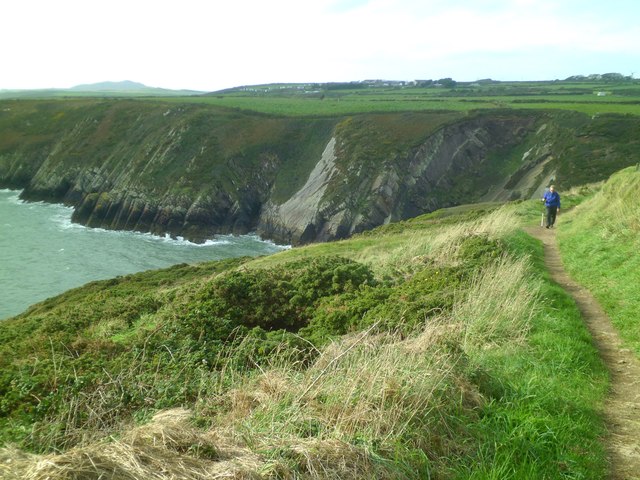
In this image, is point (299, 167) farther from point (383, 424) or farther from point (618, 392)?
point (383, 424)

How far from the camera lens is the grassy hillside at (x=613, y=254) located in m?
10.2

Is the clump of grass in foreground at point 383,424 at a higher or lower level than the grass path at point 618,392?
higher

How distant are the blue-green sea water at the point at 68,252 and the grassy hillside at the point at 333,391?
29.2 metres

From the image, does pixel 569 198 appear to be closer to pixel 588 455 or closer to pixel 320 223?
pixel 588 455

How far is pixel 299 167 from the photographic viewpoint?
71375mm

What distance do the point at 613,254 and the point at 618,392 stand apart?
7.47 meters

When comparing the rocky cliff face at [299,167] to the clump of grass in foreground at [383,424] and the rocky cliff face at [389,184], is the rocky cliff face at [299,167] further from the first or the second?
the clump of grass in foreground at [383,424]

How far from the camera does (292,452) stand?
4.50m

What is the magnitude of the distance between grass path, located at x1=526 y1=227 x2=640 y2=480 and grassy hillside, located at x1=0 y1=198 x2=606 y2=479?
21 centimetres

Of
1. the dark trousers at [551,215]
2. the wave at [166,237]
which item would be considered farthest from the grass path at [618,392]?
the wave at [166,237]

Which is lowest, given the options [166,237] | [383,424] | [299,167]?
[166,237]

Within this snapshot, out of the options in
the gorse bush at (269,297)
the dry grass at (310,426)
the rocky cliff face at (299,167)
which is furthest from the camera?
the rocky cliff face at (299,167)

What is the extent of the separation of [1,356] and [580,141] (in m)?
58.2

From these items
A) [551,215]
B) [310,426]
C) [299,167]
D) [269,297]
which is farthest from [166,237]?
[310,426]
